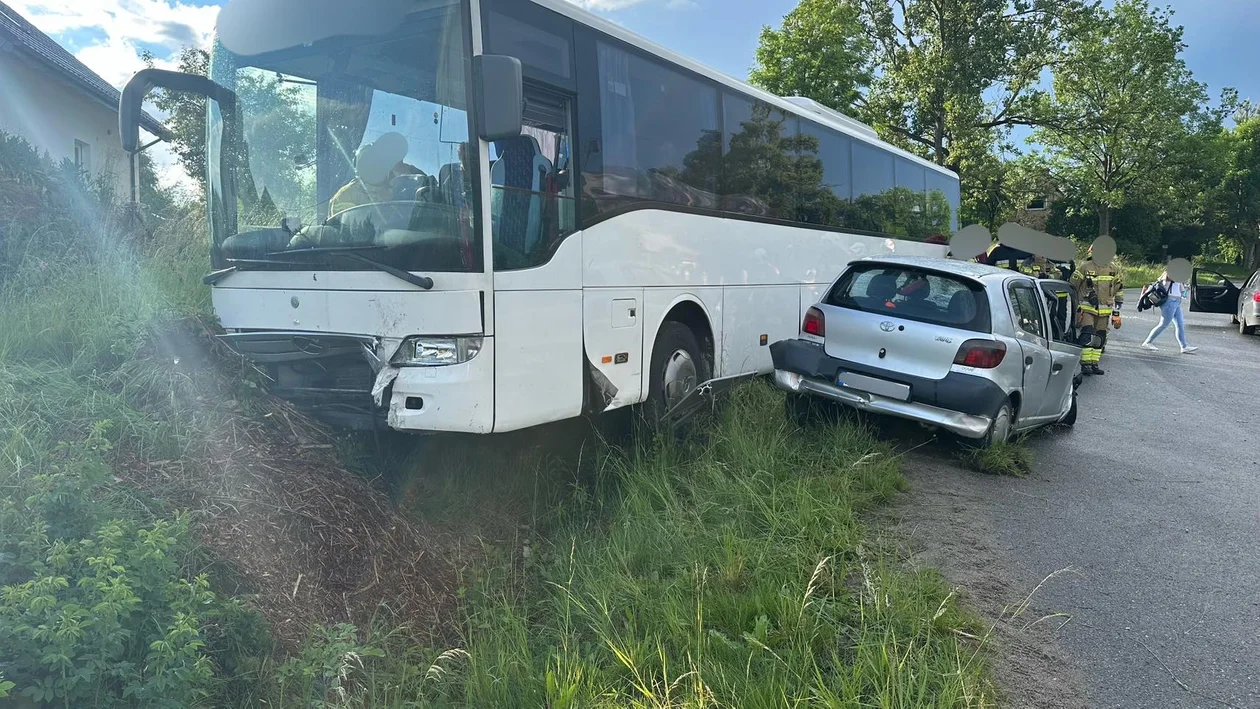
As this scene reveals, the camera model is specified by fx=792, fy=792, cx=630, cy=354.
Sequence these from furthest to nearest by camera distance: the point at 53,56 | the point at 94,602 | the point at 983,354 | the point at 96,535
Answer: the point at 53,56
the point at 983,354
the point at 96,535
the point at 94,602

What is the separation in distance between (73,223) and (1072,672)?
31.6 feet

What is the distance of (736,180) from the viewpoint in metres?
7.91

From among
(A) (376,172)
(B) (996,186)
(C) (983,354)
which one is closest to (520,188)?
(A) (376,172)

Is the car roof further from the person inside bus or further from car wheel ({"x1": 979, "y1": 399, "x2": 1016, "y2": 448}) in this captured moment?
the person inside bus

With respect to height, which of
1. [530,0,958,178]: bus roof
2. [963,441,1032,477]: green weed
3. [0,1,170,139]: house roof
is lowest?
[963,441,1032,477]: green weed

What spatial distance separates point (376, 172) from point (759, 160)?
15.2ft

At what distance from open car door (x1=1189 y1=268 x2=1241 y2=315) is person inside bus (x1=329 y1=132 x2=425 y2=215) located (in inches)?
895

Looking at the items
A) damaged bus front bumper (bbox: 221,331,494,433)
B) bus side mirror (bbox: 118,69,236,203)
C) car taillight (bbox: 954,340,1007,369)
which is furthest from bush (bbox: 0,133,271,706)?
car taillight (bbox: 954,340,1007,369)

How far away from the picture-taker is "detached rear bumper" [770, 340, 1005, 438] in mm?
6188

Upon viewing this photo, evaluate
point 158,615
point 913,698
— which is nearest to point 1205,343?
point 913,698

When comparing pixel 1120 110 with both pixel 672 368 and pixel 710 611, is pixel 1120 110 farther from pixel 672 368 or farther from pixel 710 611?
pixel 710 611

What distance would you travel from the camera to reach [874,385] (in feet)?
21.9

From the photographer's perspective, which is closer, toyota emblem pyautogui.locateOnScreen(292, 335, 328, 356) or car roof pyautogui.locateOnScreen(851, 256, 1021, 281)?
toyota emblem pyautogui.locateOnScreen(292, 335, 328, 356)

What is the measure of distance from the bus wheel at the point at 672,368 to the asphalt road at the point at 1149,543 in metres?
2.55
